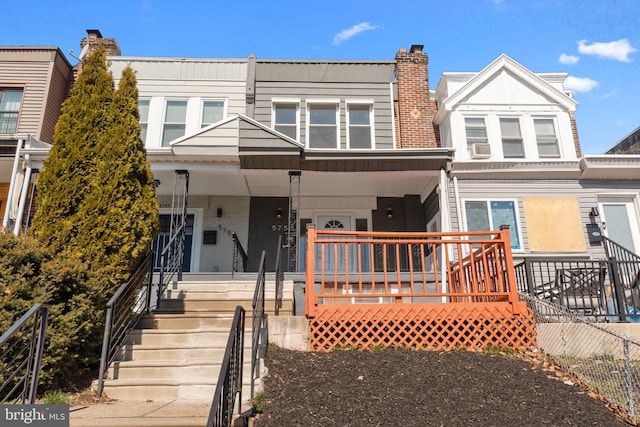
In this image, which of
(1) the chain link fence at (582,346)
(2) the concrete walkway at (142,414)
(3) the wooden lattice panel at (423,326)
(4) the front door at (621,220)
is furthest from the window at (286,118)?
(2) the concrete walkway at (142,414)

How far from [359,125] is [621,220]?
23.3ft

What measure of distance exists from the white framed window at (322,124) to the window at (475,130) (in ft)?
11.4

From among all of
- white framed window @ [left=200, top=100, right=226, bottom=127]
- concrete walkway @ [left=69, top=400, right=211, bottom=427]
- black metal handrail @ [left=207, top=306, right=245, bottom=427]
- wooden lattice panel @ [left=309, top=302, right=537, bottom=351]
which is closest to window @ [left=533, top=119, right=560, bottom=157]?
wooden lattice panel @ [left=309, top=302, right=537, bottom=351]

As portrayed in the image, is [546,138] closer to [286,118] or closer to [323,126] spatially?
[323,126]

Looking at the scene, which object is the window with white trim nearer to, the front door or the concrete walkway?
the concrete walkway

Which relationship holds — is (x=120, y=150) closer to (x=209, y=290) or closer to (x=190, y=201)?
(x=209, y=290)

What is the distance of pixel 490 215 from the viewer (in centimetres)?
1052

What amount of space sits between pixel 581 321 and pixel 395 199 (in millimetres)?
6592

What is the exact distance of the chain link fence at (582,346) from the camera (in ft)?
17.4

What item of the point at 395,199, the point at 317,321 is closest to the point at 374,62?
the point at 395,199

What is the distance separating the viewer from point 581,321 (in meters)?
5.90

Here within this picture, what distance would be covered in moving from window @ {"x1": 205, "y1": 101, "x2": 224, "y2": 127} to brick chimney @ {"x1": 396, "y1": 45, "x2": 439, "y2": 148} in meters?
5.01

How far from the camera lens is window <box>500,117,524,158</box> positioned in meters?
11.4

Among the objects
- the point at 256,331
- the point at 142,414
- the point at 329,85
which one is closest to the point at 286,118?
the point at 329,85
